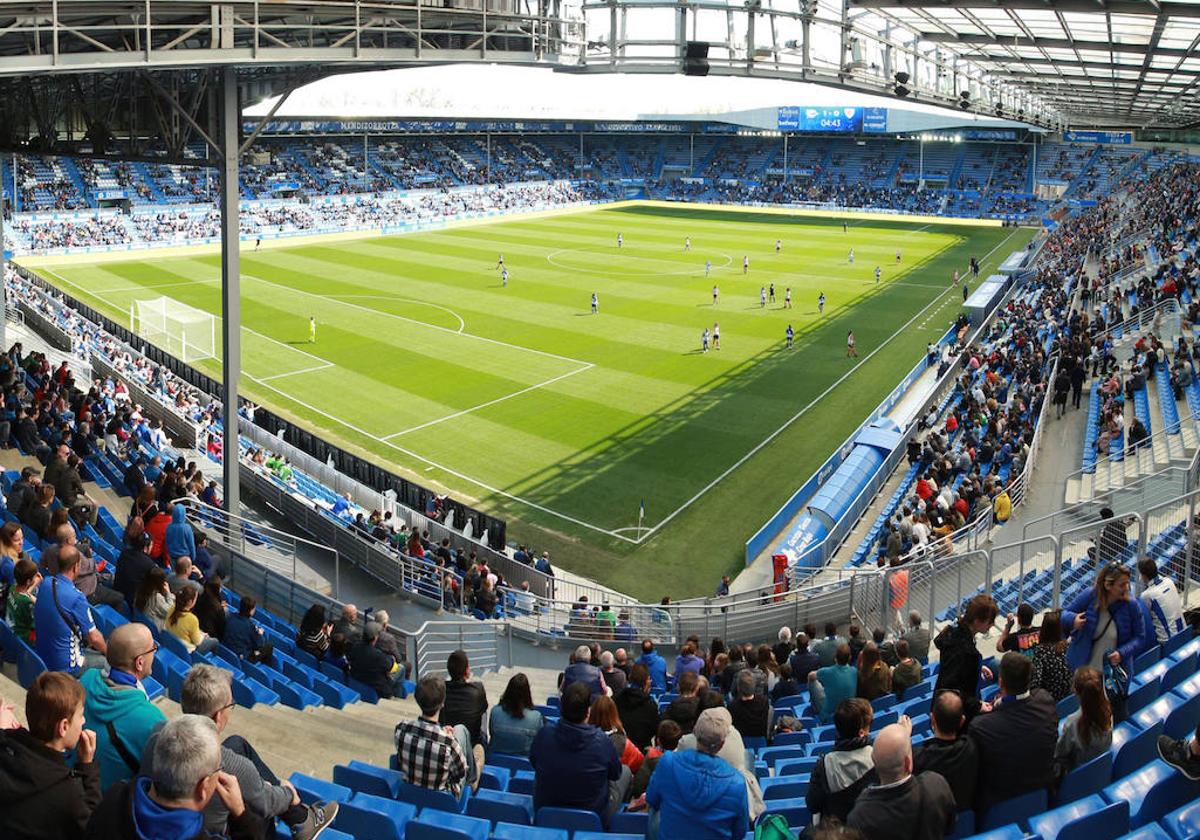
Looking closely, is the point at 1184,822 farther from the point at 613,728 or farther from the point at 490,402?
the point at 490,402

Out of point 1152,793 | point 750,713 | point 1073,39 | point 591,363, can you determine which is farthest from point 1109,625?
point 591,363

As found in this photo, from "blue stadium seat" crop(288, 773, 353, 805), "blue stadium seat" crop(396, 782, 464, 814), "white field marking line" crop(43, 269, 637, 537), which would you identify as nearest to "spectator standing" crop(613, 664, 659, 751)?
"blue stadium seat" crop(396, 782, 464, 814)

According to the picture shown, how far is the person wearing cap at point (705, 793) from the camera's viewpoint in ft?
18.3

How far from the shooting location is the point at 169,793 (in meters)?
4.26

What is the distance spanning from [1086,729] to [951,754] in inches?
42.7

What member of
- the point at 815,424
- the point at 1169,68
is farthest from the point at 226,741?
the point at 815,424

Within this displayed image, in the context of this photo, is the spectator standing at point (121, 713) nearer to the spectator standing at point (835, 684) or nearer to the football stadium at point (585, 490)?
the football stadium at point (585, 490)

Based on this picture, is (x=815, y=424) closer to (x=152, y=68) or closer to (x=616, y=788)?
(x=152, y=68)

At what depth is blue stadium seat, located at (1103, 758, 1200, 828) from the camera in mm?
5938

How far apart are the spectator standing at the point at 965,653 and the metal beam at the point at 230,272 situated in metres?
13.0

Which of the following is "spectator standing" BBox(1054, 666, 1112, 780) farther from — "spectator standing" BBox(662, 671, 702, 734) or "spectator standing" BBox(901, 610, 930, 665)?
"spectator standing" BBox(901, 610, 930, 665)

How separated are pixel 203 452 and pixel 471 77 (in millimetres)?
67275

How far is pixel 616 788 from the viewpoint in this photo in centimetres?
681

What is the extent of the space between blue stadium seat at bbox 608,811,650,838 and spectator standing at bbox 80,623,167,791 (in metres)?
2.75
